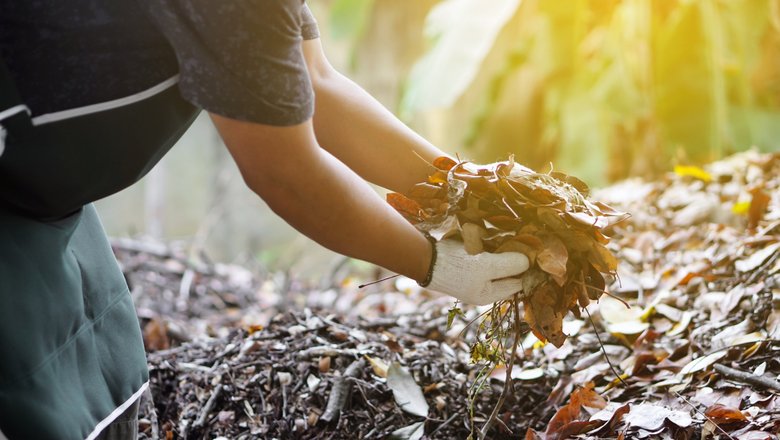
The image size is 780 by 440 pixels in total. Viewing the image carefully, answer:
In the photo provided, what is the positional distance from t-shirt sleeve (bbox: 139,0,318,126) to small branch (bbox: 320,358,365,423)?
2.31 ft

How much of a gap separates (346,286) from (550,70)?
250 cm

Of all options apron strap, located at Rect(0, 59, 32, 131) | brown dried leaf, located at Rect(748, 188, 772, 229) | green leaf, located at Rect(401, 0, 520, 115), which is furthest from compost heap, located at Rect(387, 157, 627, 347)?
green leaf, located at Rect(401, 0, 520, 115)

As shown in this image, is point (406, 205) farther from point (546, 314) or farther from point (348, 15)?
point (348, 15)

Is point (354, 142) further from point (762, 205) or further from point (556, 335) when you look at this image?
point (762, 205)

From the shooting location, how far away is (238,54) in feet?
2.94

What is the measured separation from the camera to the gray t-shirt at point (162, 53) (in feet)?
2.94

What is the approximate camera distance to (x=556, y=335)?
1.30 meters

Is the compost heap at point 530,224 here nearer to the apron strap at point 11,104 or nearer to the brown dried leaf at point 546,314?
the brown dried leaf at point 546,314

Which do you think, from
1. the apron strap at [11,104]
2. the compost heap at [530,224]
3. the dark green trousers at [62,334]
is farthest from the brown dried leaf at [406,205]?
the apron strap at [11,104]

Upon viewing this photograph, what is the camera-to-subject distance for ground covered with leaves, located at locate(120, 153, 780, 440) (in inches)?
53.7

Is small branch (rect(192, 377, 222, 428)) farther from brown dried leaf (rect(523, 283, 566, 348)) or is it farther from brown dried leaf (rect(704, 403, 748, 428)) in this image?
brown dried leaf (rect(704, 403, 748, 428))

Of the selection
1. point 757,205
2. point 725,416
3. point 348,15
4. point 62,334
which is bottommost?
point 62,334

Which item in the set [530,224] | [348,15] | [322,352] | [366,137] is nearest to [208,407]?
[322,352]

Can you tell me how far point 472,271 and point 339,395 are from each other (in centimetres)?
45
